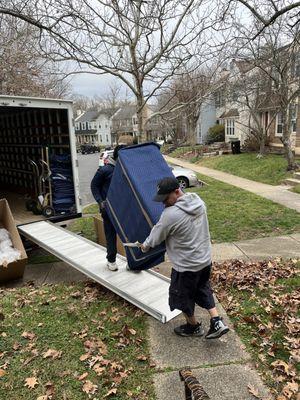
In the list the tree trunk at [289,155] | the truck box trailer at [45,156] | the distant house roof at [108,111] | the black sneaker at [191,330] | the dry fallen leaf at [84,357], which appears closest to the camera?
the dry fallen leaf at [84,357]

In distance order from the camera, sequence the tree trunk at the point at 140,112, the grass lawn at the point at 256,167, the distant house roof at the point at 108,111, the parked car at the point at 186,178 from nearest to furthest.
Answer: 1. the tree trunk at the point at 140,112
2. the parked car at the point at 186,178
3. the grass lawn at the point at 256,167
4. the distant house roof at the point at 108,111

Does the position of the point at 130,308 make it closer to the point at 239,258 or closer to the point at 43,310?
the point at 43,310

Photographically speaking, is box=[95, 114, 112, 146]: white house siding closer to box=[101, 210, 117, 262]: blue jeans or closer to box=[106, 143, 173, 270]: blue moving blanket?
box=[101, 210, 117, 262]: blue jeans

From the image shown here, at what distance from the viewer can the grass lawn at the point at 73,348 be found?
10.1ft

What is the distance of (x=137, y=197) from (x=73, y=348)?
1.78 metres

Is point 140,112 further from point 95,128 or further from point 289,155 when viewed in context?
point 95,128

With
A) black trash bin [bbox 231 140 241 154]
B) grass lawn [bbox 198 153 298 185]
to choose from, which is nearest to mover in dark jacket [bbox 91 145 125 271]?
grass lawn [bbox 198 153 298 185]

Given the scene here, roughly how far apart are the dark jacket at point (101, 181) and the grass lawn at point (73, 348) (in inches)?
55.6

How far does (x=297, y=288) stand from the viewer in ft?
15.5

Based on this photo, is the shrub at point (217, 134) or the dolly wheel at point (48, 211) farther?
the shrub at point (217, 134)

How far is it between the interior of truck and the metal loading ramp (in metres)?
0.63

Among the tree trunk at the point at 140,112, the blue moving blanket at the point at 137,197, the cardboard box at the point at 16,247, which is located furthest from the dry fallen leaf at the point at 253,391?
the tree trunk at the point at 140,112

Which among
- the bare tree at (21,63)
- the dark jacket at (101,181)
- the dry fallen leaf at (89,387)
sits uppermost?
the bare tree at (21,63)

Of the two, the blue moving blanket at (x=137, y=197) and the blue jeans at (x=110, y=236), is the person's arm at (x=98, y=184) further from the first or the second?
the blue moving blanket at (x=137, y=197)
